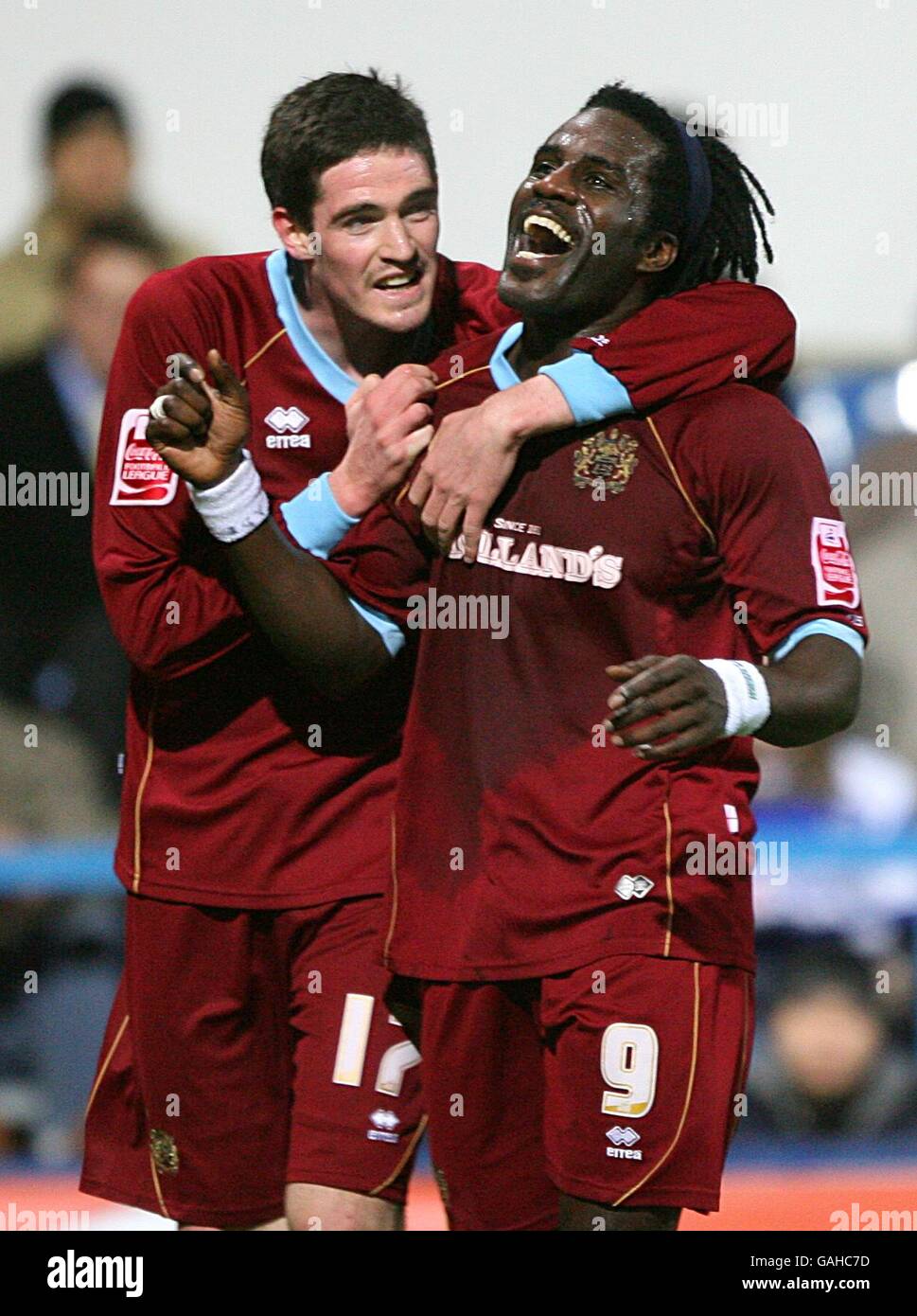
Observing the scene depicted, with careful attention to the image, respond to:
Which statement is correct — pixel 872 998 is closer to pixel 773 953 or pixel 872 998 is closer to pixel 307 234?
pixel 773 953

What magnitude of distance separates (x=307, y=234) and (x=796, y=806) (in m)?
2.91

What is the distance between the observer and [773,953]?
5465 millimetres

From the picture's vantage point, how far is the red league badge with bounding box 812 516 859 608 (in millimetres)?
2723

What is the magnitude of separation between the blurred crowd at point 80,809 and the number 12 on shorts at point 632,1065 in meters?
2.73

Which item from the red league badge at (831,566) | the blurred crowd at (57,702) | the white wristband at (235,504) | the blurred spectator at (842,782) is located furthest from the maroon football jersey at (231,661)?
the blurred spectator at (842,782)

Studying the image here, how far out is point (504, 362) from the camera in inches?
118

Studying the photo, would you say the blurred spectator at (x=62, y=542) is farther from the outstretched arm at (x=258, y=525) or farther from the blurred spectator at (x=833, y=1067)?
the outstretched arm at (x=258, y=525)

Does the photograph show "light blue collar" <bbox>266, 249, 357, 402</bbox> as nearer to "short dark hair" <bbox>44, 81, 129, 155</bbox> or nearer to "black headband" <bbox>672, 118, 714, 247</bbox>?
"black headband" <bbox>672, 118, 714, 247</bbox>

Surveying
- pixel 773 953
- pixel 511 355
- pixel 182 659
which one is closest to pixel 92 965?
pixel 773 953

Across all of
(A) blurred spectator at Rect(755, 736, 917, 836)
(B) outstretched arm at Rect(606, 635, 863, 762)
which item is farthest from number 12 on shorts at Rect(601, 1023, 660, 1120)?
(A) blurred spectator at Rect(755, 736, 917, 836)

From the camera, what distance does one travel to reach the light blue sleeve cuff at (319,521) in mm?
2979

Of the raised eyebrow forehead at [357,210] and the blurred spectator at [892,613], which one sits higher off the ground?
the raised eyebrow forehead at [357,210]

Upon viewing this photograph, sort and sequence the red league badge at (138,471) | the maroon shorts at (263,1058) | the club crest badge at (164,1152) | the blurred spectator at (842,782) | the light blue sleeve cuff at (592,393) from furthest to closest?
the blurred spectator at (842,782) → the club crest badge at (164,1152) → the maroon shorts at (263,1058) → the red league badge at (138,471) → the light blue sleeve cuff at (592,393)

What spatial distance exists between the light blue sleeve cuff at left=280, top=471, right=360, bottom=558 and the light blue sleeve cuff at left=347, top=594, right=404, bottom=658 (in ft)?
0.27
